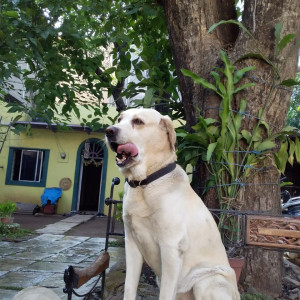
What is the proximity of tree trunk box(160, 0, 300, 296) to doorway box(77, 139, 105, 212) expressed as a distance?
981cm

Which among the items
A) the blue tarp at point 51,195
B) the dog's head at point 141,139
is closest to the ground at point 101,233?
the blue tarp at point 51,195

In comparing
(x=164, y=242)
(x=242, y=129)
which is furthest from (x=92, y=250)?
(x=164, y=242)

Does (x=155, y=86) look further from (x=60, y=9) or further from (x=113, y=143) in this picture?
(x=113, y=143)

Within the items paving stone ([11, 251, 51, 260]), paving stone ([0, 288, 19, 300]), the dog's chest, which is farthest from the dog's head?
paving stone ([11, 251, 51, 260])

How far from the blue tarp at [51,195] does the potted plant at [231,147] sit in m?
11.3

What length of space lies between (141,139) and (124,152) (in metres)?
0.15

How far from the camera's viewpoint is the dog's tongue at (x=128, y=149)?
2078 mm

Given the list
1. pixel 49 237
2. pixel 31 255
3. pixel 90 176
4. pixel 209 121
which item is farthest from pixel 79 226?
pixel 209 121

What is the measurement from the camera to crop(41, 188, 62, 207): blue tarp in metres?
13.6

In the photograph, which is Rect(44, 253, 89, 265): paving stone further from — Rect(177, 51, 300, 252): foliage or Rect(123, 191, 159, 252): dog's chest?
Rect(123, 191, 159, 252): dog's chest

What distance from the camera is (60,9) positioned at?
4.78m

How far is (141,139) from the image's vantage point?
2.18 metres

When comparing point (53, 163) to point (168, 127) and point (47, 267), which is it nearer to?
point (47, 267)

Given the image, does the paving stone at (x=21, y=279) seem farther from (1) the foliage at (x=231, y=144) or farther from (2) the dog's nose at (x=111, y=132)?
(2) the dog's nose at (x=111, y=132)
